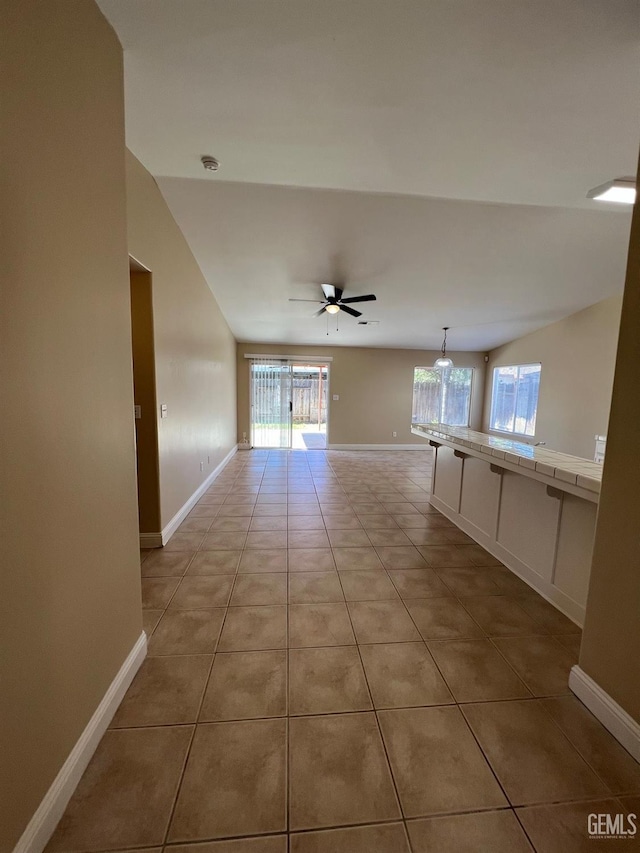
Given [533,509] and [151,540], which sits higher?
[533,509]

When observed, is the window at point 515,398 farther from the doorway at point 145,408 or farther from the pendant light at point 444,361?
the doorway at point 145,408

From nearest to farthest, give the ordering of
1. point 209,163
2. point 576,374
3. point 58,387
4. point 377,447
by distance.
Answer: point 58,387
point 209,163
point 576,374
point 377,447

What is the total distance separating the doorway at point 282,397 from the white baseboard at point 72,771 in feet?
19.7

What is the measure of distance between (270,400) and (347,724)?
637 cm

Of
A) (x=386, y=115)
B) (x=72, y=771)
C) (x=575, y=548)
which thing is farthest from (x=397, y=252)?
(x=72, y=771)

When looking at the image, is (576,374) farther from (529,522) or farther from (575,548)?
(575,548)

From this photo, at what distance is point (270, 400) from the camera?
7352 mm

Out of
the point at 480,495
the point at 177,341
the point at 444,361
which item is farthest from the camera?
the point at 444,361

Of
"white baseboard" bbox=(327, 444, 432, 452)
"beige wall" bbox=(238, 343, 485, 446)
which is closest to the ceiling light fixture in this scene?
"beige wall" bbox=(238, 343, 485, 446)

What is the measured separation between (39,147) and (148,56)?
0.88m

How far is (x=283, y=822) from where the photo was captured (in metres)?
1.04

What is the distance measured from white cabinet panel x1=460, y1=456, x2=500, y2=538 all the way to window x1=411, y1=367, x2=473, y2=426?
182 inches

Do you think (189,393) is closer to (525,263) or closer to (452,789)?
(452,789)

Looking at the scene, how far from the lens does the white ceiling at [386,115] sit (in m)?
1.24
